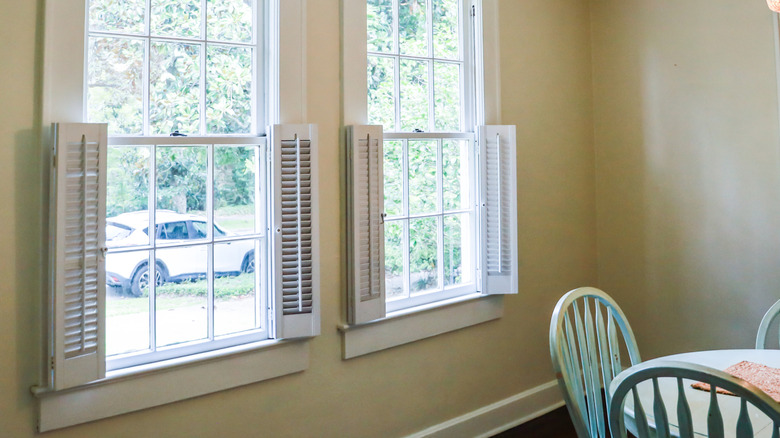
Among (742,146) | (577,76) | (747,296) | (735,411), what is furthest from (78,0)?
(747,296)

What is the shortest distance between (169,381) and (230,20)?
55.0 inches

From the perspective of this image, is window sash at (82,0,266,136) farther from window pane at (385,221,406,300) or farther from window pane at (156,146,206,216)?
window pane at (385,221,406,300)

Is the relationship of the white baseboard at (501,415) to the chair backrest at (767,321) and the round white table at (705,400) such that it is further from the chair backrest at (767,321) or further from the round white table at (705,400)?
the chair backrest at (767,321)

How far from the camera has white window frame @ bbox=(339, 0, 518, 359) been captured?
2.45 meters

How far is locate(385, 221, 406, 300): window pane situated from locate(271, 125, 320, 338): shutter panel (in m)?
0.48

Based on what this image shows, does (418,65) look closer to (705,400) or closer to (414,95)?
(414,95)

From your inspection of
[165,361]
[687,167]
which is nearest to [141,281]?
[165,361]

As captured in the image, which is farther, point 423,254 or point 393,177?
point 423,254

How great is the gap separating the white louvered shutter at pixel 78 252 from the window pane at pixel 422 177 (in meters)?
1.40

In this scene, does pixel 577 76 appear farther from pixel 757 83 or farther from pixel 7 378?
pixel 7 378

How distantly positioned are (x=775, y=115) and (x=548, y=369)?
1.89 metres

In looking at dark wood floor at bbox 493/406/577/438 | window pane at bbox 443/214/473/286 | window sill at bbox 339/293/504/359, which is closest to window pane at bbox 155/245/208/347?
window sill at bbox 339/293/504/359

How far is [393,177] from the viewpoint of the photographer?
2678 mm

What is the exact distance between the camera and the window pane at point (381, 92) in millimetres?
2586
